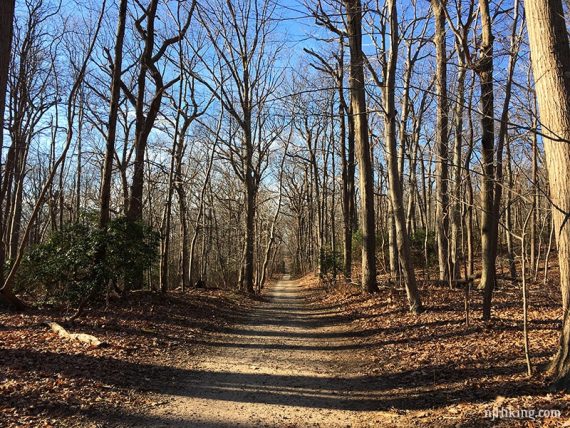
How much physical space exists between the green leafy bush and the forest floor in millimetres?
777

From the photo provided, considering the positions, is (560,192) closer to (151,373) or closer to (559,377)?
(559,377)

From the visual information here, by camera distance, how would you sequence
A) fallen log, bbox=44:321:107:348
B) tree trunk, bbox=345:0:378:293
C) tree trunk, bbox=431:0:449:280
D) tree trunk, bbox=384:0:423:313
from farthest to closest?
tree trunk, bbox=345:0:378:293 < tree trunk, bbox=431:0:449:280 < tree trunk, bbox=384:0:423:313 < fallen log, bbox=44:321:107:348

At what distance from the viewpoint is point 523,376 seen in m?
5.19

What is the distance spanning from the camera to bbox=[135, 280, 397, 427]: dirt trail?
4.73 m

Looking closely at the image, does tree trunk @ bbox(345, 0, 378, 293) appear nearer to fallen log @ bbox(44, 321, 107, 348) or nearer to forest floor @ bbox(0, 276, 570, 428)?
forest floor @ bbox(0, 276, 570, 428)

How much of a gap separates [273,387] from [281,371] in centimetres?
85

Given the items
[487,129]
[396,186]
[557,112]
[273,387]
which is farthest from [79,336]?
[487,129]

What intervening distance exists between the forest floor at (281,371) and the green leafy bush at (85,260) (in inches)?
30.6

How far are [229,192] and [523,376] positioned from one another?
35.1 meters

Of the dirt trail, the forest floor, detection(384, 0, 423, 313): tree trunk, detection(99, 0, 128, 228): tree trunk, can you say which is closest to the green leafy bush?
detection(99, 0, 128, 228): tree trunk

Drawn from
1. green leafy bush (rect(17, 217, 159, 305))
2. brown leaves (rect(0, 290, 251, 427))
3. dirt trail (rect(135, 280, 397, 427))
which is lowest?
dirt trail (rect(135, 280, 397, 427))

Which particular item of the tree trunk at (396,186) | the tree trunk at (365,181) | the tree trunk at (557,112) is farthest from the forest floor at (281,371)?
the tree trunk at (365,181)

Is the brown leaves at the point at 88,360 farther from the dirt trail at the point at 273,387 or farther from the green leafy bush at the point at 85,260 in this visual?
the green leafy bush at the point at 85,260

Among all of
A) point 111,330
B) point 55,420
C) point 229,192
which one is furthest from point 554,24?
point 229,192
